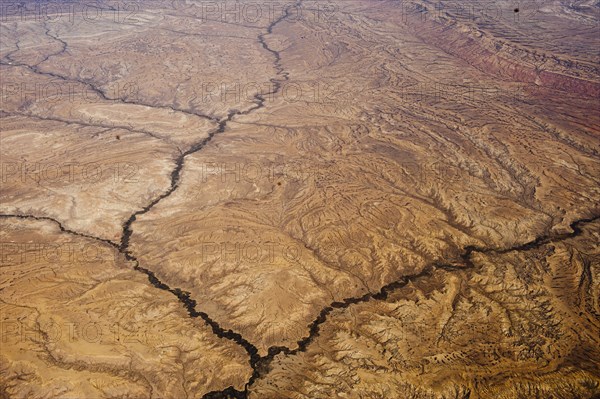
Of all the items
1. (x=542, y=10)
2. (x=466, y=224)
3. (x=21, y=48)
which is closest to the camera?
(x=466, y=224)

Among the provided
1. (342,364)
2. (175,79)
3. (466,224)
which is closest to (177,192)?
(342,364)

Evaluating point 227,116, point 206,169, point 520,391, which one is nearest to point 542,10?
point 227,116

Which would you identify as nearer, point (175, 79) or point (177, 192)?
point (177, 192)

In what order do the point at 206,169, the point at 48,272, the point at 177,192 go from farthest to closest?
the point at 206,169, the point at 177,192, the point at 48,272

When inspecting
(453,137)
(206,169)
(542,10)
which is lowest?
(206,169)

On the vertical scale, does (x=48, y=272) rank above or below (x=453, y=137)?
below

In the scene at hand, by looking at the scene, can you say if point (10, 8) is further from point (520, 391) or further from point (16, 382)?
point (520, 391)
